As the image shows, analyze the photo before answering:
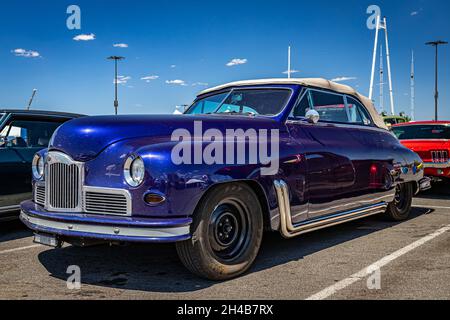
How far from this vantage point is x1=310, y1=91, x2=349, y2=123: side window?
17.8ft

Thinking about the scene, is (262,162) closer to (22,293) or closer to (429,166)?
(22,293)

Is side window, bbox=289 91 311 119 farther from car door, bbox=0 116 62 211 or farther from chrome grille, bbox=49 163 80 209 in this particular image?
car door, bbox=0 116 62 211

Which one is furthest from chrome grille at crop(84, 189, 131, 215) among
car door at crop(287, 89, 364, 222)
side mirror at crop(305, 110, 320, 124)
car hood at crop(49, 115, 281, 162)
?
side mirror at crop(305, 110, 320, 124)

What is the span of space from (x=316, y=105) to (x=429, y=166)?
17.2 feet

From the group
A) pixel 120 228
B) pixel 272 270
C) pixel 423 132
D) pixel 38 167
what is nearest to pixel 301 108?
pixel 272 270

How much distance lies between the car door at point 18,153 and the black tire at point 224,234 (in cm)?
308

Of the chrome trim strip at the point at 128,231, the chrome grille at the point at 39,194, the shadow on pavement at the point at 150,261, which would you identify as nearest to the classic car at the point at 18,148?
the shadow on pavement at the point at 150,261

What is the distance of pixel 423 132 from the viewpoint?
10781 mm

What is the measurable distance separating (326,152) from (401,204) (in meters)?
2.61

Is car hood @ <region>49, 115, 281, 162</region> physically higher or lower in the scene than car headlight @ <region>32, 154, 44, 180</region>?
higher

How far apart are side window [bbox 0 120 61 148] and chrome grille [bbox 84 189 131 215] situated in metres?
2.89

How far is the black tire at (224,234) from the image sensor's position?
3.78 m

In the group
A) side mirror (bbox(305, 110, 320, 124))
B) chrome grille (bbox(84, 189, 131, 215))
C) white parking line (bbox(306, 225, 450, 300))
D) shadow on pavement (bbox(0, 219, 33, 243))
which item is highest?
side mirror (bbox(305, 110, 320, 124))
